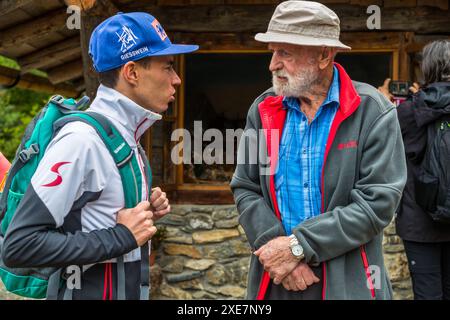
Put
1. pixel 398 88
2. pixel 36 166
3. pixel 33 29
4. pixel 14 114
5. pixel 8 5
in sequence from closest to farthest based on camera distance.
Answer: pixel 36 166
pixel 398 88
pixel 8 5
pixel 33 29
pixel 14 114

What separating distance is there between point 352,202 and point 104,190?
96 centimetres

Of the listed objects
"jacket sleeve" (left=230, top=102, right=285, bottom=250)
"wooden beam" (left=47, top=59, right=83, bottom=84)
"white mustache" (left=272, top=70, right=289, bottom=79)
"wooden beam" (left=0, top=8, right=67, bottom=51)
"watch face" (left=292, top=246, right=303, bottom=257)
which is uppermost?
"wooden beam" (left=0, top=8, right=67, bottom=51)

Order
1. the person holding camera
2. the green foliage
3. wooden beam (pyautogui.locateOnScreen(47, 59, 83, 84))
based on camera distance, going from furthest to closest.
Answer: the green foliage → wooden beam (pyautogui.locateOnScreen(47, 59, 83, 84)) → the person holding camera

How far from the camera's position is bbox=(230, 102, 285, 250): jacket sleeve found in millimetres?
2234

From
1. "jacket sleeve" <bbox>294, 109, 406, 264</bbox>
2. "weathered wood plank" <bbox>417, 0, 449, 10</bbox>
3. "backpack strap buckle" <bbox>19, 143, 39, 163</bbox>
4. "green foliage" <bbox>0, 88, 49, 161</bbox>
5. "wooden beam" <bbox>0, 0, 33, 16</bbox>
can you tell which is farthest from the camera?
"green foliage" <bbox>0, 88, 49, 161</bbox>

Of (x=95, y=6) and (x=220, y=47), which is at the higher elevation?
(x=95, y=6)

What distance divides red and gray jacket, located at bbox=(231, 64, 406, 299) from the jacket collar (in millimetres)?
595

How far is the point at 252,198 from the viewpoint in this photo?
7.71 feet

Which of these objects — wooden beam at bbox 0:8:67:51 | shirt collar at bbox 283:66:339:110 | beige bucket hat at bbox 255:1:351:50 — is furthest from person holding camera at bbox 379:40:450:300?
wooden beam at bbox 0:8:67:51

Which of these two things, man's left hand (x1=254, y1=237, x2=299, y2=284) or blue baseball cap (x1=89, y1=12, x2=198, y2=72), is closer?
blue baseball cap (x1=89, y1=12, x2=198, y2=72)

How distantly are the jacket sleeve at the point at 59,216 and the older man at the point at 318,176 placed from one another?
0.70 meters

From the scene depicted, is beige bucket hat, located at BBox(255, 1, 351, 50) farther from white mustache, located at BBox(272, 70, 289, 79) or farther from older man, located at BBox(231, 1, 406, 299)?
white mustache, located at BBox(272, 70, 289, 79)

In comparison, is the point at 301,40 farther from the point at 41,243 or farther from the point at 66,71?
the point at 66,71

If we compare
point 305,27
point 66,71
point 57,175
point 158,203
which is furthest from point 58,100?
point 66,71
